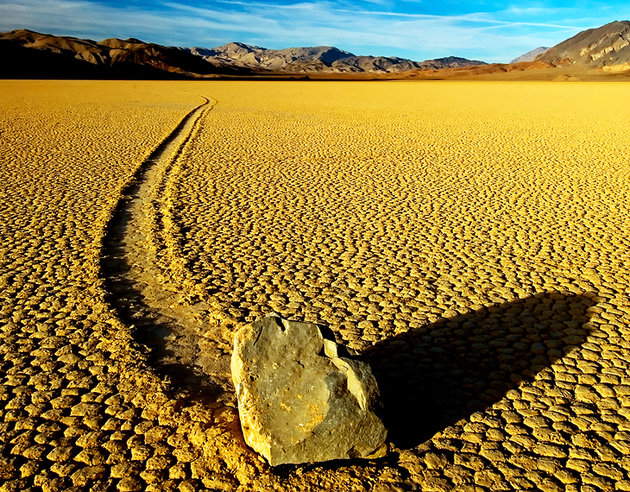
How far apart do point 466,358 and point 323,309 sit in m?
1.20

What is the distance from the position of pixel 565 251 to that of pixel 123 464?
4677 millimetres

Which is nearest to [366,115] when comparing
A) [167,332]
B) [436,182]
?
[436,182]

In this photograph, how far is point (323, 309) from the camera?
14.1 ft

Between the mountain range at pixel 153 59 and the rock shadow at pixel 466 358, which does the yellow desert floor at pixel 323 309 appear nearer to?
the rock shadow at pixel 466 358

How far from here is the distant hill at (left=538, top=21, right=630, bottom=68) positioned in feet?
351

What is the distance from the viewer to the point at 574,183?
8617 mm

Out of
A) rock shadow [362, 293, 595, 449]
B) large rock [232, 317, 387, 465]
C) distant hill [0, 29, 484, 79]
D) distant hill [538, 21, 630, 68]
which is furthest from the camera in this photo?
distant hill [538, 21, 630, 68]

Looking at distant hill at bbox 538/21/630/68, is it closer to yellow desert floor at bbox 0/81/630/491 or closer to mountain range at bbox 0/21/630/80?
mountain range at bbox 0/21/630/80

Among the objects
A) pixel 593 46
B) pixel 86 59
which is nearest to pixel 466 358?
pixel 86 59

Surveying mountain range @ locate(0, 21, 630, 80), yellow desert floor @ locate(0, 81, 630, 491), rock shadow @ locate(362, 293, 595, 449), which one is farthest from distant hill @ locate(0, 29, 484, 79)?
rock shadow @ locate(362, 293, 595, 449)

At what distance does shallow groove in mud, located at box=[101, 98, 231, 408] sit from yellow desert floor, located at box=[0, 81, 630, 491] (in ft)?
0.07

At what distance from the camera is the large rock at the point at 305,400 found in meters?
2.50

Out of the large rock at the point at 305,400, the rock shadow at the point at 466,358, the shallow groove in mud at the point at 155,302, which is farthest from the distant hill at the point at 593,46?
the large rock at the point at 305,400

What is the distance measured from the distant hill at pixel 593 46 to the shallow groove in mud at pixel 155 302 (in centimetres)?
10675
